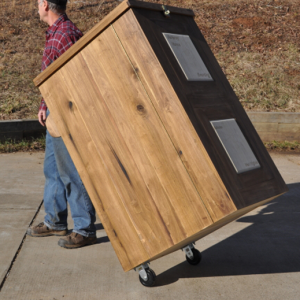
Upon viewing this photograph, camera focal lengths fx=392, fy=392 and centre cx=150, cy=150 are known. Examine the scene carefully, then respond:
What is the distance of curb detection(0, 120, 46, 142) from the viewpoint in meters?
6.19

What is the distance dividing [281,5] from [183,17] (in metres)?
10.5

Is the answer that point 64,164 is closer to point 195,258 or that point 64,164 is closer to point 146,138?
point 146,138

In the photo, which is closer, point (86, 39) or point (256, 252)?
point (86, 39)

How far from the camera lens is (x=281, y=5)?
11.7 meters

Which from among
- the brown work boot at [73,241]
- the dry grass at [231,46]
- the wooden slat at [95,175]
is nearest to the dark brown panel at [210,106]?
the wooden slat at [95,175]

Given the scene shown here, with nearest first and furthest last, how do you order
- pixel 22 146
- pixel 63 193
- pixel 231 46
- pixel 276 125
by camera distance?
1. pixel 63 193
2. pixel 22 146
3. pixel 276 125
4. pixel 231 46

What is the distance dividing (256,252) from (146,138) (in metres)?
1.52

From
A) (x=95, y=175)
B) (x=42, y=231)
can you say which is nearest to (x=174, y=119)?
(x=95, y=175)

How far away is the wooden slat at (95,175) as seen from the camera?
230 cm

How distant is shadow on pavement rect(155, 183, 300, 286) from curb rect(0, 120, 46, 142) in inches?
155

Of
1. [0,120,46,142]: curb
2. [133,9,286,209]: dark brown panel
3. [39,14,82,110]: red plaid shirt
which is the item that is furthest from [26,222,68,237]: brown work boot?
[0,120,46,142]: curb

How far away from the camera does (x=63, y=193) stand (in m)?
3.23

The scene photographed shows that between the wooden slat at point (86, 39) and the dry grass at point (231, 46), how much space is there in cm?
463

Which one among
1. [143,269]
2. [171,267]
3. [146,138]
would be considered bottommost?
[171,267]
